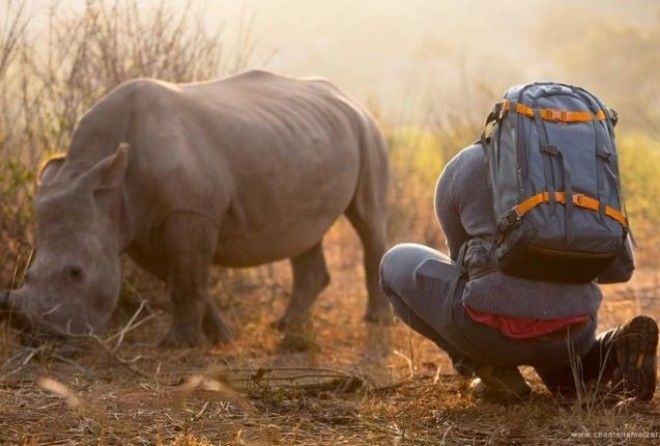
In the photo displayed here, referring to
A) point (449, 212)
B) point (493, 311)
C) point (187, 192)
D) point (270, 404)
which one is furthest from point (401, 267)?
point (187, 192)

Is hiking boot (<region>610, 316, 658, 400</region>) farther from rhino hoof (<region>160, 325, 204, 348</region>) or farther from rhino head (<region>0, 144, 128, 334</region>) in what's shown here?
rhino hoof (<region>160, 325, 204, 348</region>)

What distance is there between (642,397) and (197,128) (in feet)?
9.91

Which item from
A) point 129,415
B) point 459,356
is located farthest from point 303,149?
point 129,415

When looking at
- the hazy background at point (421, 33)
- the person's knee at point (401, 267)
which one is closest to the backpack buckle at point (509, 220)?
the person's knee at point (401, 267)

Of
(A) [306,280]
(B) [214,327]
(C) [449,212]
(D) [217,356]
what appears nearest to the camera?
(C) [449,212]

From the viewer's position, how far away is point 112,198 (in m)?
6.43

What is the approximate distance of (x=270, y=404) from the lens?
15.5 feet

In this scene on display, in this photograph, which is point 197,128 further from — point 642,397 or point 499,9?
point 499,9

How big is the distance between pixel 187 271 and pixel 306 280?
5.35 feet

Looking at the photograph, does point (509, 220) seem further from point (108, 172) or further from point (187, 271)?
point (187, 271)

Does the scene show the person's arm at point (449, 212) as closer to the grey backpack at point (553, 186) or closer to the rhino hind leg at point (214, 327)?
the grey backpack at point (553, 186)

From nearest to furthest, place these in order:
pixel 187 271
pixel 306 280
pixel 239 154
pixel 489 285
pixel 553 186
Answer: pixel 553 186, pixel 489 285, pixel 187 271, pixel 239 154, pixel 306 280

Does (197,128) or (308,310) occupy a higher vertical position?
(197,128)

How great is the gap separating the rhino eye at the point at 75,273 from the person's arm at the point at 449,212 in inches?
85.6
